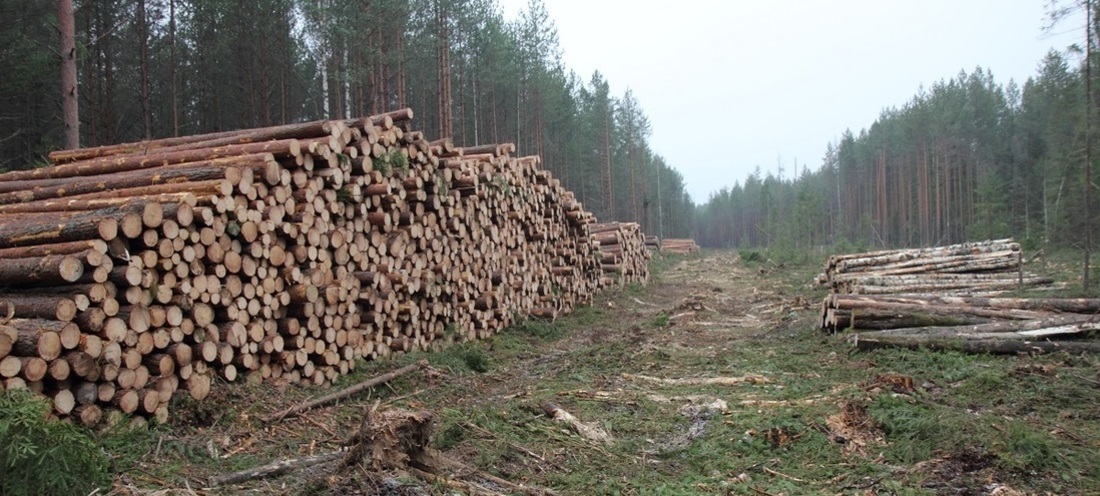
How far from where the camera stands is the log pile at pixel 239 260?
5.12m

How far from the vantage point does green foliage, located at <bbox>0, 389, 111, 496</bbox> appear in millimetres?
3512

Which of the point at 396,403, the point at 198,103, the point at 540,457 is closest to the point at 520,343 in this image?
the point at 396,403

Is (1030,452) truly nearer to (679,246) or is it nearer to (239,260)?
(239,260)

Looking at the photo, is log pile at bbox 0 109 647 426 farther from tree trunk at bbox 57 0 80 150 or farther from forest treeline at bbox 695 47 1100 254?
forest treeline at bbox 695 47 1100 254

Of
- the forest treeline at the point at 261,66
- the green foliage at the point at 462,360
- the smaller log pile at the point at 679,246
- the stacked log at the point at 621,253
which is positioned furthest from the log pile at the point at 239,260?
the smaller log pile at the point at 679,246

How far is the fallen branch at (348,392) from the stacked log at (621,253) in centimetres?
1132

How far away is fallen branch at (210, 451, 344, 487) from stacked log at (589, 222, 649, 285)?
47.5 feet

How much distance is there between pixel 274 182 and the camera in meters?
7.14

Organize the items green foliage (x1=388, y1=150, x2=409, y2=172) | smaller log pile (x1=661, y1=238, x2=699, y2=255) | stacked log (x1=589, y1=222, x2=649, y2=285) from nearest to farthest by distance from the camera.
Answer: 1. green foliage (x1=388, y1=150, x2=409, y2=172)
2. stacked log (x1=589, y1=222, x2=649, y2=285)
3. smaller log pile (x1=661, y1=238, x2=699, y2=255)

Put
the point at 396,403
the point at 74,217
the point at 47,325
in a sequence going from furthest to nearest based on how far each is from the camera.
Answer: the point at 396,403, the point at 74,217, the point at 47,325

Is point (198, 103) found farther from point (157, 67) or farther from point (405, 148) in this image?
point (405, 148)

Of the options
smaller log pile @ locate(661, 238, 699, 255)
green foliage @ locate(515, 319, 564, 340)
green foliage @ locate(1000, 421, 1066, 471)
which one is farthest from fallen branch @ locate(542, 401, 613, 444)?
smaller log pile @ locate(661, 238, 699, 255)

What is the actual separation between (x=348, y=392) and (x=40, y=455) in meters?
3.57

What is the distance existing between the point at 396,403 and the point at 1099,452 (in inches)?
250
